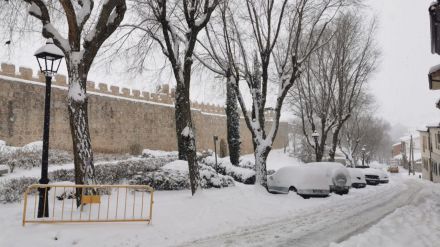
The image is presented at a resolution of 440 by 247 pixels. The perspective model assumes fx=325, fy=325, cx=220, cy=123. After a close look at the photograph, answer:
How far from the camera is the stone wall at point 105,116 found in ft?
59.5

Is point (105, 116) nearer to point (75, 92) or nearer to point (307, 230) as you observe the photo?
point (75, 92)

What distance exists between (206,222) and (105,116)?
18123mm

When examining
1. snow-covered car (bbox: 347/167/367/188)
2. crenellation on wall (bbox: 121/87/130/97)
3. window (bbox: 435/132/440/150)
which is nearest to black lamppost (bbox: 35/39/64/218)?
snow-covered car (bbox: 347/167/367/188)

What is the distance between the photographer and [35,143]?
17.7 metres

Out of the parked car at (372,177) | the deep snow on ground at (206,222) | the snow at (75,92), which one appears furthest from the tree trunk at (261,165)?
the parked car at (372,177)

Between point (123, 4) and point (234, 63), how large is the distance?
551cm

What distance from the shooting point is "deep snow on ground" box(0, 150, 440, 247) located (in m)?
5.57

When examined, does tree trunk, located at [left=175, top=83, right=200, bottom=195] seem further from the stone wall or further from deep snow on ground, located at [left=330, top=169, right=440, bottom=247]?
the stone wall

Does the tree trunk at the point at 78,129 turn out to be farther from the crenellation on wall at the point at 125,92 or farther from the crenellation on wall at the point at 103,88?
the crenellation on wall at the point at 125,92

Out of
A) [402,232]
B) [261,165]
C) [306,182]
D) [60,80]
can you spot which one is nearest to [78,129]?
[402,232]

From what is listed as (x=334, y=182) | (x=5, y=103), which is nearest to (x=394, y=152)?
(x=334, y=182)

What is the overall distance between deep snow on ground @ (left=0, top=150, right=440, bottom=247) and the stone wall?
12404 mm

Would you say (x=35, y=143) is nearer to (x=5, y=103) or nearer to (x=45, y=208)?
(x=5, y=103)

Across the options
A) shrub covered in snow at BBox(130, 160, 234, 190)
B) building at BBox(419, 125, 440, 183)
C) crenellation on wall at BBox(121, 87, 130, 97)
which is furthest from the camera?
building at BBox(419, 125, 440, 183)
